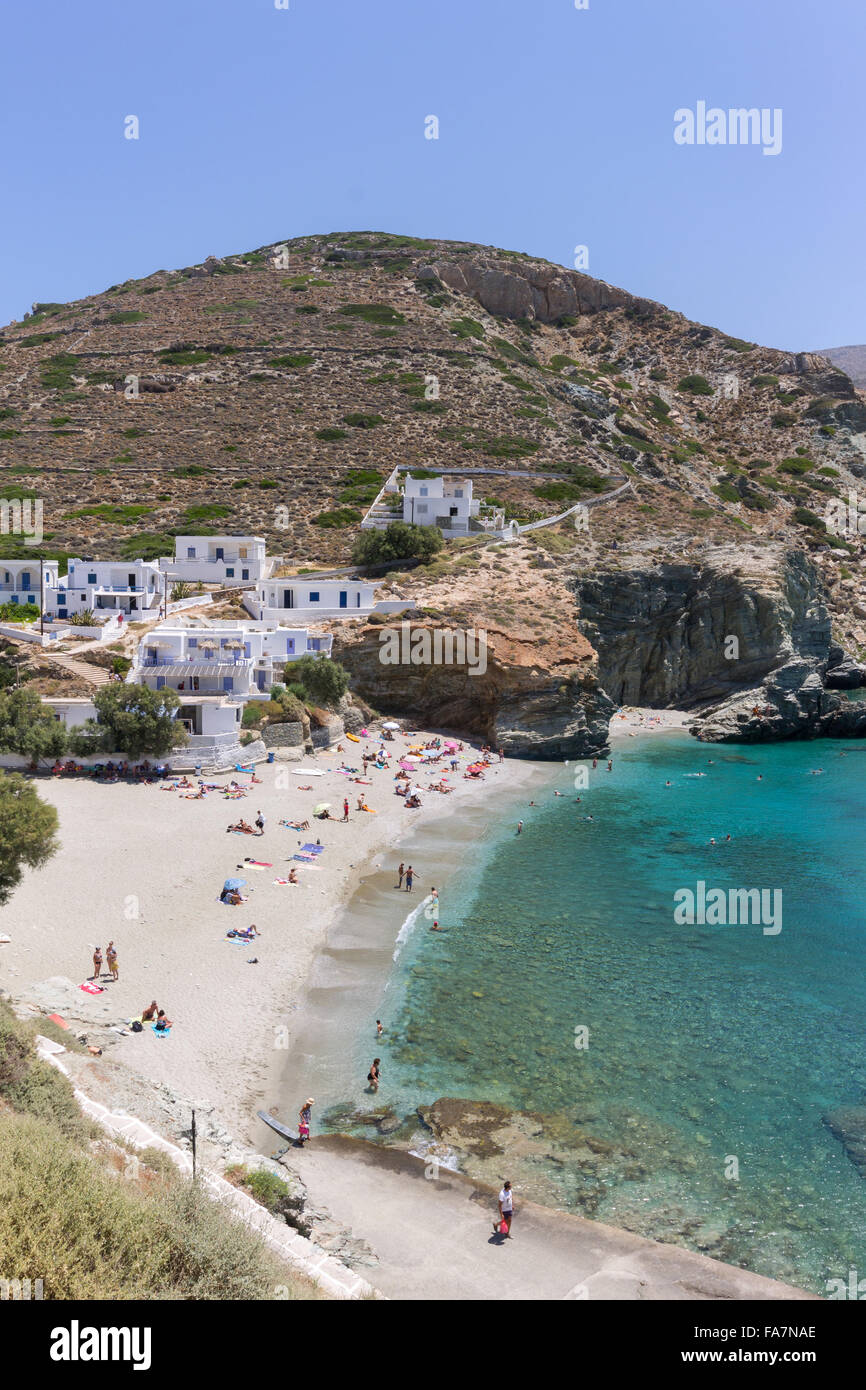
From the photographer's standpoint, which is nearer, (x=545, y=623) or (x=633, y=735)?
(x=545, y=623)

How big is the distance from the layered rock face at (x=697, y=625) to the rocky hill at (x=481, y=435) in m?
0.20

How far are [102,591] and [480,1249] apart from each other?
144 ft

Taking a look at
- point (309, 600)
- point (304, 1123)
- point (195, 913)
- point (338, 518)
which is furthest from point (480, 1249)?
point (338, 518)

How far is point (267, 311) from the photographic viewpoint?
102562 millimetres

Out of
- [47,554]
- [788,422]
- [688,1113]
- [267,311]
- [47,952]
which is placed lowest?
Answer: [688,1113]

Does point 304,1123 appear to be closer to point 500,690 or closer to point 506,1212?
point 506,1212

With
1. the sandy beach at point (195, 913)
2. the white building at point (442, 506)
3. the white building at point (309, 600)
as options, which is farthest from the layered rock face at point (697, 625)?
the sandy beach at point (195, 913)

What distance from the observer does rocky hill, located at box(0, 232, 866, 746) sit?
59.5m

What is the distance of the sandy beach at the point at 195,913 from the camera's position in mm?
17094

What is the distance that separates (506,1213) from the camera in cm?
1288

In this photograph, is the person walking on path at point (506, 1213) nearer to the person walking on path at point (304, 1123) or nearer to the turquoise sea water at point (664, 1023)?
the turquoise sea water at point (664, 1023)

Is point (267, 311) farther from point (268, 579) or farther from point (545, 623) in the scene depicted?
point (545, 623)
